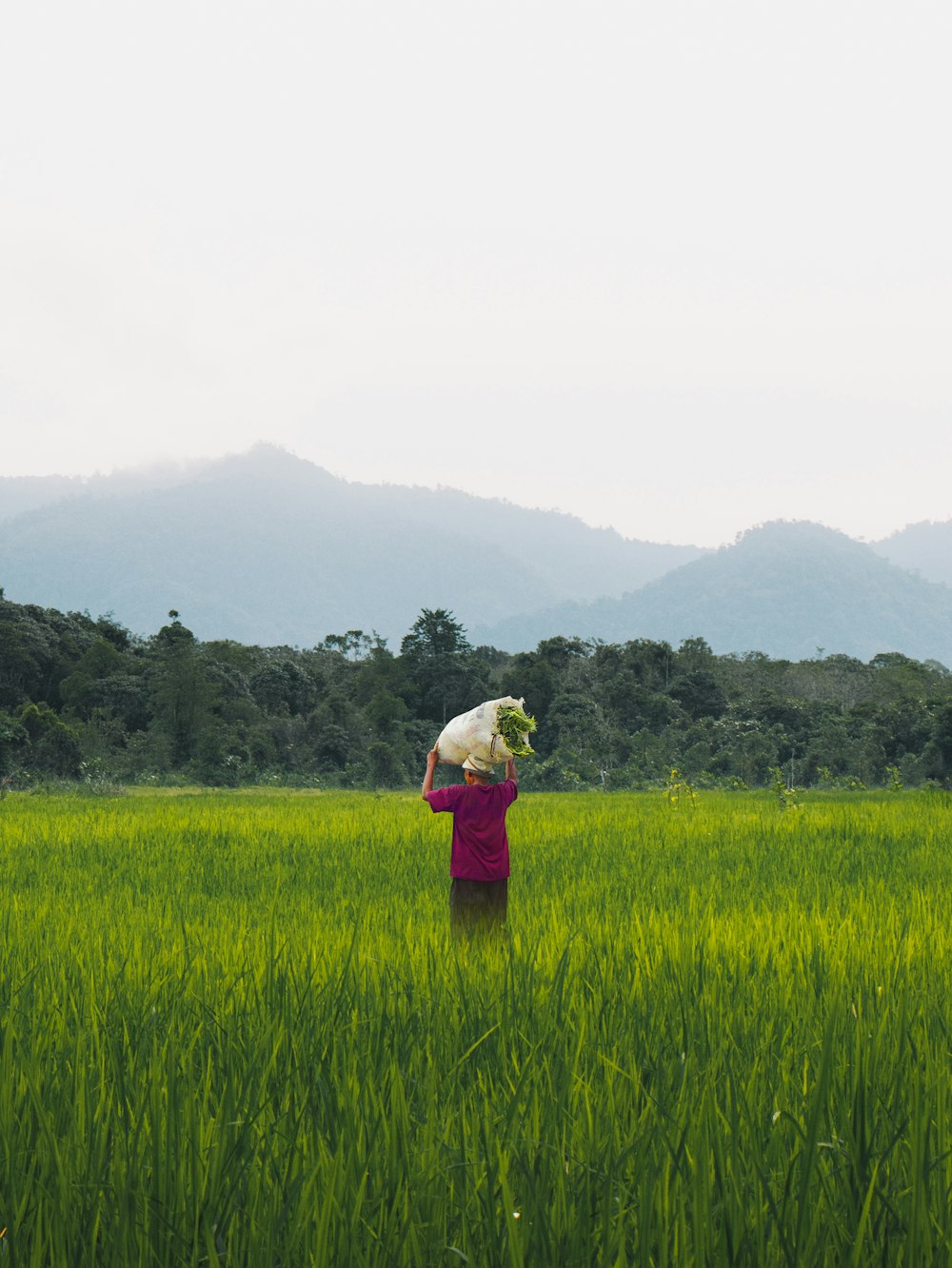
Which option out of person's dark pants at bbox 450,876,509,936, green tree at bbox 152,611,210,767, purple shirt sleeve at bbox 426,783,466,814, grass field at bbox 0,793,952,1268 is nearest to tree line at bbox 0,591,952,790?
green tree at bbox 152,611,210,767

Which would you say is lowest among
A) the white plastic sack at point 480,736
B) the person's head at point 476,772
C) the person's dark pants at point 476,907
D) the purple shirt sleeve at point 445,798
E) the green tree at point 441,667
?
the person's dark pants at point 476,907

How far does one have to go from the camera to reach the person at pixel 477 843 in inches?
175

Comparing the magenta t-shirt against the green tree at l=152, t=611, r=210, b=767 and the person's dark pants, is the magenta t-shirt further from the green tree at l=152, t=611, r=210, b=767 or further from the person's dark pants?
the green tree at l=152, t=611, r=210, b=767

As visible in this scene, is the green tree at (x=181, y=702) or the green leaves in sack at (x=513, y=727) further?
the green tree at (x=181, y=702)

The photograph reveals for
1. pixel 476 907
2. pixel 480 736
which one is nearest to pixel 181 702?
pixel 476 907

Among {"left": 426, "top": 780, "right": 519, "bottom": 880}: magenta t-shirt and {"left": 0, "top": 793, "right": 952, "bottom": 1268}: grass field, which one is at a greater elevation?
{"left": 426, "top": 780, "right": 519, "bottom": 880}: magenta t-shirt

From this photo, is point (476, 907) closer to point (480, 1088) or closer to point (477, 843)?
point (477, 843)

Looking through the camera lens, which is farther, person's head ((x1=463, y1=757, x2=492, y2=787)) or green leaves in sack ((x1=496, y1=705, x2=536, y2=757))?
person's head ((x1=463, y1=757, x2=492, y2=787))

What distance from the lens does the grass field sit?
67.2 inches

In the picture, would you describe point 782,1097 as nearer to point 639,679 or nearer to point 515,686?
point 515,686

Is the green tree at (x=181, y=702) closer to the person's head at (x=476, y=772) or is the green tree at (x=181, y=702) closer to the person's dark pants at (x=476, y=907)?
the person's dark pants at (x=476, y=907)

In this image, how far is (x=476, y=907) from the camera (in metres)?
4.52

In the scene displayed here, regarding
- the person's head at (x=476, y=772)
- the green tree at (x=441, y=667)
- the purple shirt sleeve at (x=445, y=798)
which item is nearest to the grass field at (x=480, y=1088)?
the purple shirt sleeve at (x=445, y=798)

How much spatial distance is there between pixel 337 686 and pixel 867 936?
2975 cm
